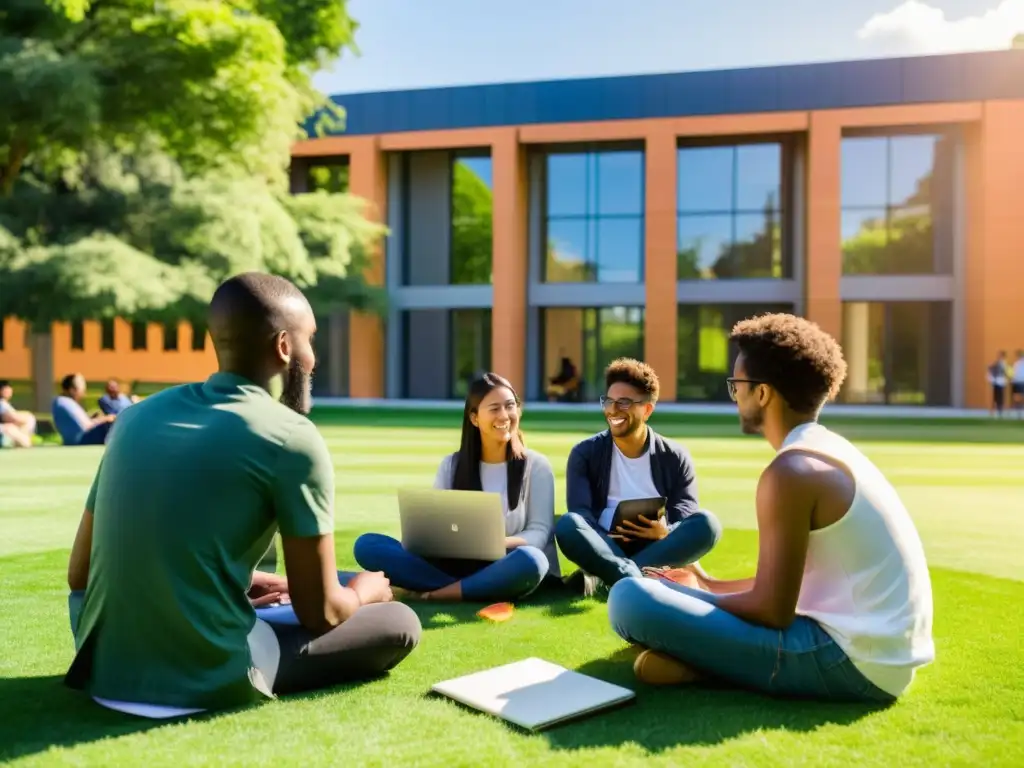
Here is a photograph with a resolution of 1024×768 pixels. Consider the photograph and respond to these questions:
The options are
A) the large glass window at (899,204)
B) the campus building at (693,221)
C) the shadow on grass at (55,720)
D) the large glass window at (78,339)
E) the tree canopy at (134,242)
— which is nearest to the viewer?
the shadow on grass at (55,720)

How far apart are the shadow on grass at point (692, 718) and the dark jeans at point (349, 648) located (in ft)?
2.62

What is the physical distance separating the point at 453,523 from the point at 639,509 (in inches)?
42.8

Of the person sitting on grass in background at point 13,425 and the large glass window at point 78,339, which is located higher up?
the large glass window at point 78,339

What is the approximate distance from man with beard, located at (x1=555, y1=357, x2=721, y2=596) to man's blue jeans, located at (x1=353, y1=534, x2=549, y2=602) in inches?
9.2

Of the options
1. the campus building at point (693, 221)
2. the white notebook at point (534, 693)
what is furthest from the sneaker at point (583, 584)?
the campus building at point (693, 221)

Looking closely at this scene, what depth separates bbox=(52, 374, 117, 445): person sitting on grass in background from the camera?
14.8 meters

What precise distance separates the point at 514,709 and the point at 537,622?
149 cm

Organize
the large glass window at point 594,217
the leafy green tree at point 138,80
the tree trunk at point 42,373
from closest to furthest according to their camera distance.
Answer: the leafy green tree at point 138,80, the tree trunk at point 42,373, the large glass window at point 594,217

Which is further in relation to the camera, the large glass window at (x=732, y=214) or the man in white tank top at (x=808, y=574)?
the large glass window at (x=732, y=214)

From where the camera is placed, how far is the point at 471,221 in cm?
3178

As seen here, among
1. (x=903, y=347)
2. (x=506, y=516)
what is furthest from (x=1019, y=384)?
(x=506, y=516)

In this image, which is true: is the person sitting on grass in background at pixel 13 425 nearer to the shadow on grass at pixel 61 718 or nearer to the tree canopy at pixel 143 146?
the tree canopy at pixel 143 146

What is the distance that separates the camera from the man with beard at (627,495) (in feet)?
17.3

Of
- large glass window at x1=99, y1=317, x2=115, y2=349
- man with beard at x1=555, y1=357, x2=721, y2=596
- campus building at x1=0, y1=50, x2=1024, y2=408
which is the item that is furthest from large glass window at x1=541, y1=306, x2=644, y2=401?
man with beard at x1=555, y1=357, x2=721, y2=596
